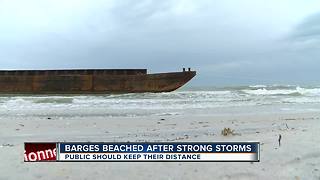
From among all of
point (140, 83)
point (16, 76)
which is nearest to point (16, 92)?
point (16, 76)

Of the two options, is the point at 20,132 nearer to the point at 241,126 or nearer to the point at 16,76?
the point at 241,126

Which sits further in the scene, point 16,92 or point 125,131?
point 16,92

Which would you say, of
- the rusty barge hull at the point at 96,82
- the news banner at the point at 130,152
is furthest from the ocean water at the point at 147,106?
the news banner at the point at 130,152

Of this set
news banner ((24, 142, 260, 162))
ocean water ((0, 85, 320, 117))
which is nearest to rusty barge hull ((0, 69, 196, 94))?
ocean water ((0, 85, 320, 117))

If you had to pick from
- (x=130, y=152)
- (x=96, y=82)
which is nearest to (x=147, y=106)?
(x=130, y=152)

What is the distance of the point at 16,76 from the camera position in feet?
A: 91.7

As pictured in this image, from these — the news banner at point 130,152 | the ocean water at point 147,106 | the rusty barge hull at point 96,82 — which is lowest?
the ocean water at point 147,106

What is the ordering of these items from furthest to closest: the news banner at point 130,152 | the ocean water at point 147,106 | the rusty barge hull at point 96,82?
1. the rusty barge hull at point 96,82
2. the ocean water at point 147,106
3. the news banner at point 130,152

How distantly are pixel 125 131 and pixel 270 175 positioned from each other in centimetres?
433

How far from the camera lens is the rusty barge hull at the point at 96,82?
26.8 meters

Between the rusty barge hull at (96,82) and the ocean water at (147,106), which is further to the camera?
the rusty barge hull at (96,82)

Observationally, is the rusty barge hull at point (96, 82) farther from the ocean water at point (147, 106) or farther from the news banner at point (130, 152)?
the news banner at point (130, 152)

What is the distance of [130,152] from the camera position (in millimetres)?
3770

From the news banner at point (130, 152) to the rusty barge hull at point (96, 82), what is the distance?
2282cm
